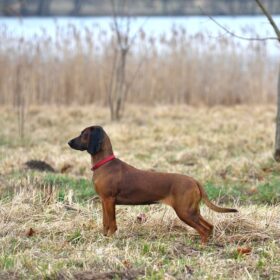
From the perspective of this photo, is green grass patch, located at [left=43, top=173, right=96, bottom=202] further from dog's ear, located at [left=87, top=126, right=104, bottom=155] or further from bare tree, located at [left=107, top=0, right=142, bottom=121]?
bare tree, located at [left=107, top=0, right=142, bottom=121]

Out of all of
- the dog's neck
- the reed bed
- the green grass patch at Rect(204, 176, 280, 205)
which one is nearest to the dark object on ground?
the green grass patch at Rect(204, 176, 280, 205)

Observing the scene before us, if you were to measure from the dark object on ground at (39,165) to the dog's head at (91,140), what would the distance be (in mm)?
3714

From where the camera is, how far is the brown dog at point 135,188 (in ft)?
19.0

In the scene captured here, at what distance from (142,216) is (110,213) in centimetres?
58

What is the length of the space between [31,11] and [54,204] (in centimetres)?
2293

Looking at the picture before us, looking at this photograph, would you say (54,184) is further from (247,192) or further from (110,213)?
(110,213)

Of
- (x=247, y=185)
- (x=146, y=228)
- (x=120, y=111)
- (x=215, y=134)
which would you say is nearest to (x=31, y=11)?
(x=120, y=111)

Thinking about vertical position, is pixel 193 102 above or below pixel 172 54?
below

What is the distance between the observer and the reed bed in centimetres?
1794

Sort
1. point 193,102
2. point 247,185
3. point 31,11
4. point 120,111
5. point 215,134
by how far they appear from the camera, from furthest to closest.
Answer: point 31,11 → point 193,102 → point 120,111 → point 215,134 → point 247,185

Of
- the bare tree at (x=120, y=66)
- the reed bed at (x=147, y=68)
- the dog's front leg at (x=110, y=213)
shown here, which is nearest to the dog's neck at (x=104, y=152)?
the dog's front leg at (x=110, y=213)

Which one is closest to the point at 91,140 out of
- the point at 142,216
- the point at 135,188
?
the point at 135,188

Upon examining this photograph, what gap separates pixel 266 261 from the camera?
5.34 m

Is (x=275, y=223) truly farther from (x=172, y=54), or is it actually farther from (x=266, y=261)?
(x=172, y=54)
